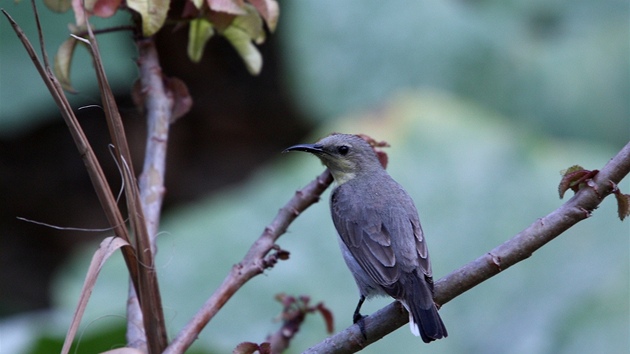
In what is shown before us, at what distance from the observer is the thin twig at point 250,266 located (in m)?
1.68

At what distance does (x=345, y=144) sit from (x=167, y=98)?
0.98 meters

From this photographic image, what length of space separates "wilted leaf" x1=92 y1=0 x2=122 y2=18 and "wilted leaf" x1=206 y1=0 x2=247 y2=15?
0.20m

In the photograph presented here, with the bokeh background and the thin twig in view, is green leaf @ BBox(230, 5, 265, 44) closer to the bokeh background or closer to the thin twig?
the thin twig

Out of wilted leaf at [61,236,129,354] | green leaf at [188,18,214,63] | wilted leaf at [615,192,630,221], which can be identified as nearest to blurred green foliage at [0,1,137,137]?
green leaf at [188,18,214,63]

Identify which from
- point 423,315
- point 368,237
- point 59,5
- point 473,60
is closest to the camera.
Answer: point 59,5

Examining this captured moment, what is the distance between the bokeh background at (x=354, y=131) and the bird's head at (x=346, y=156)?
2.01 ft

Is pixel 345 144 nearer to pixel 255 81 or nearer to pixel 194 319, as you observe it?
pixel 194 319

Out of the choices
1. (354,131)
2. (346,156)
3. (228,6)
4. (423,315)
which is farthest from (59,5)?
(354,131)

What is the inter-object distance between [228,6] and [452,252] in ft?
8.00

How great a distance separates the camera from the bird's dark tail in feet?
7.01

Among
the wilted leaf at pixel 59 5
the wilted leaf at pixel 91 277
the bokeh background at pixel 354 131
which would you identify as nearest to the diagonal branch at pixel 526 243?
the wilted leaf at pixel 91 277

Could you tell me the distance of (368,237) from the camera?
2691 millimetres

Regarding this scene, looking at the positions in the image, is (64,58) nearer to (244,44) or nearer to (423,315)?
(244,44)

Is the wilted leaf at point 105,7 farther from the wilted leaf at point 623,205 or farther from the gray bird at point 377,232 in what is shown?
the wilted leaf at point 623,205
